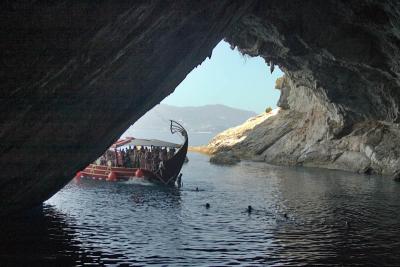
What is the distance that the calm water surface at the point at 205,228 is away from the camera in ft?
64.4

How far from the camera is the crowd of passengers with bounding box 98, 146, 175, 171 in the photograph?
47469 mm

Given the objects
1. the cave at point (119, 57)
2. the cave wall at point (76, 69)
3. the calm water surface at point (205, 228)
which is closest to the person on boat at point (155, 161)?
the calm water surface at point (205, 228)

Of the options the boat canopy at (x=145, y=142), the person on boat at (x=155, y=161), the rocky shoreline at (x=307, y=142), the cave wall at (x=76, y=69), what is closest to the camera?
the cave wall at (x=76, y=69)

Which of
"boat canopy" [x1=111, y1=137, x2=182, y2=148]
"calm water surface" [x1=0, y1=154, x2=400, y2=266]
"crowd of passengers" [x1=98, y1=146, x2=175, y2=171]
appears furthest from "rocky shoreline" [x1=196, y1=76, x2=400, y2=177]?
"crowd of passengers" [x1=98, y1=146, x2=175, y2=171]

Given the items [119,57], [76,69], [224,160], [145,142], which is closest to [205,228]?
[119,57]

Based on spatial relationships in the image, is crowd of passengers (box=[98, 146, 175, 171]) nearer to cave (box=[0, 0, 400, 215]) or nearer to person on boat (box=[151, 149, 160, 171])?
person on boat (box=[151, 149, 160, 171])

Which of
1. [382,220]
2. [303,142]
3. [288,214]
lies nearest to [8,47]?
[288,214]

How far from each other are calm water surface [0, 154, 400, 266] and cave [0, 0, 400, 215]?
3.46m

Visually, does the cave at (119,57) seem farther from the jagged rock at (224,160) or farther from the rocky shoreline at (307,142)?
the jagged rock at (224,160)

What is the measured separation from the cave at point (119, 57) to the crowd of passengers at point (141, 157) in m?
15.0

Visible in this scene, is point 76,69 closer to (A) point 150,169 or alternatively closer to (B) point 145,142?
(A) point 150,169

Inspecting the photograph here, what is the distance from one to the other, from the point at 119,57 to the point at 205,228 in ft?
40.3

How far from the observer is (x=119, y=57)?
18.4 m

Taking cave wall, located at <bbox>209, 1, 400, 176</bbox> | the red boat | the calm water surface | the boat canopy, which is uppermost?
cave wall, located at <bbox>209, 1, 400, 176</bbox>
